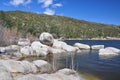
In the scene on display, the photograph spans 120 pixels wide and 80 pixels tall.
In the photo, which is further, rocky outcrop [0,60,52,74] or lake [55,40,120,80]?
lake [55,40,120,80]

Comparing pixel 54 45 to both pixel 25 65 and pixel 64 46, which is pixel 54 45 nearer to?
pixel 64 46

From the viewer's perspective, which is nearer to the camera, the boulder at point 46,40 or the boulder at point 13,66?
the boulder at point 13,66

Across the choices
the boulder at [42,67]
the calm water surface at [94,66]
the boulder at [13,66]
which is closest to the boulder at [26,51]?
the calm water surface at [94,66]

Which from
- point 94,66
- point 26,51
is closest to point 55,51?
point 26,51

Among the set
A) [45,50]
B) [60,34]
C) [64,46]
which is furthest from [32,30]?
Result: [45,50]

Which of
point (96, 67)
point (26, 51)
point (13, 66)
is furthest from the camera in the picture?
point (26, 51)

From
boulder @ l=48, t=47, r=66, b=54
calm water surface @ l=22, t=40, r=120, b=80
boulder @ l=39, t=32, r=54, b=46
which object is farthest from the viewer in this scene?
boulder @ l=39, t=32, r=54, b=46

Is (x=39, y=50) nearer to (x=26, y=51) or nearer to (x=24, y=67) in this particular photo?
(x=26, y=51)

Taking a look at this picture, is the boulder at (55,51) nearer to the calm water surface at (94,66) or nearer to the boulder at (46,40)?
the boulder at (46,40)

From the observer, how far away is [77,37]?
18562cm

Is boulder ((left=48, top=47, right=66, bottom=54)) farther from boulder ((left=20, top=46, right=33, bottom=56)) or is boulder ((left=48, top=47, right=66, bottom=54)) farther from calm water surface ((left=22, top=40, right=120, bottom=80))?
calm water surface ((left=22, top=40, right=120, bottom=80))

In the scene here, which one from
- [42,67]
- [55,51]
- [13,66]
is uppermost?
[13,66]

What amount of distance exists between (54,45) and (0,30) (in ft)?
41.8

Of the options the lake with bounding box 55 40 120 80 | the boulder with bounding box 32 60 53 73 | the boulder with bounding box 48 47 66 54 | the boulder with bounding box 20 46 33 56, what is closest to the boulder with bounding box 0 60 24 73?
the boulder with bounding box 32 60 53 73
